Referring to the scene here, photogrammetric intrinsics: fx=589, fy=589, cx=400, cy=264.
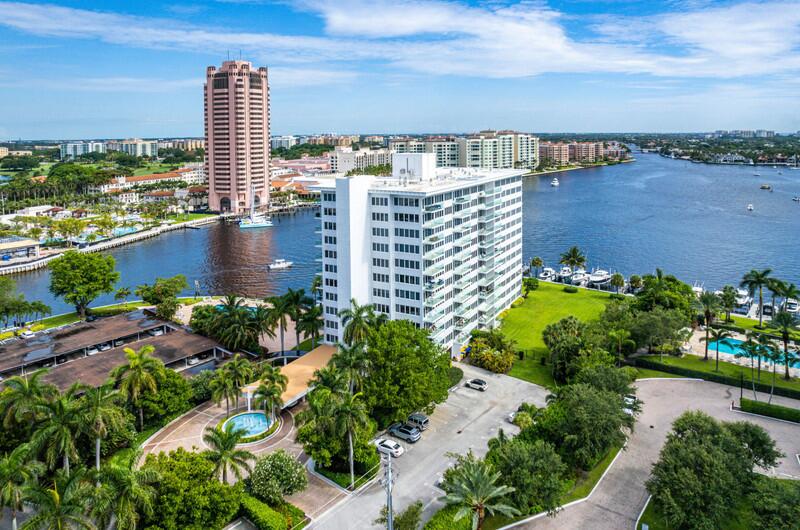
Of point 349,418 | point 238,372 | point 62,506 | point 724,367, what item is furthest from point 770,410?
point 62,506

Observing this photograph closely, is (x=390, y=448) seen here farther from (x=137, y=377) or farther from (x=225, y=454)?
(x=137, y=377)

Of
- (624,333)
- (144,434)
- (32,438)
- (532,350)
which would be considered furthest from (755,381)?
(32,438)

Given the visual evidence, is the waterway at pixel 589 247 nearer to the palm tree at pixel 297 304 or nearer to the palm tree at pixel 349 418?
the palm tree at pixel 297 304

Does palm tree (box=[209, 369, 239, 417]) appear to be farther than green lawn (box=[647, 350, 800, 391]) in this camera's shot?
No

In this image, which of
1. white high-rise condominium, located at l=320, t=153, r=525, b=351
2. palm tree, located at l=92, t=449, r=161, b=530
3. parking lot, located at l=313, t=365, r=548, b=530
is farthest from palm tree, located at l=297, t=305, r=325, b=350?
palm tree, located at l=92, t=449, r=161, b=530

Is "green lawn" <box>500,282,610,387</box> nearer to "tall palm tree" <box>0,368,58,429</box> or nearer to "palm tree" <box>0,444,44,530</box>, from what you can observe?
"tall palm tree" <box>0,368,58,429</box>

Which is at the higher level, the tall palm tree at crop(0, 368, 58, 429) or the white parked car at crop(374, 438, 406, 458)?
the tall palm tree at crop(0, 368, 58, 429)

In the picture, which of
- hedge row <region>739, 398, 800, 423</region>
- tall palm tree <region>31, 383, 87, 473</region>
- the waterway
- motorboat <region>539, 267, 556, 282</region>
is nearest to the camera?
tall palm tree <region>31, 383, 87, 473</region>
